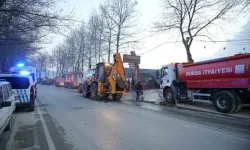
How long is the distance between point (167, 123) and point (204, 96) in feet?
19.2

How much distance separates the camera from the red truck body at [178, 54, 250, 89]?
11.6m

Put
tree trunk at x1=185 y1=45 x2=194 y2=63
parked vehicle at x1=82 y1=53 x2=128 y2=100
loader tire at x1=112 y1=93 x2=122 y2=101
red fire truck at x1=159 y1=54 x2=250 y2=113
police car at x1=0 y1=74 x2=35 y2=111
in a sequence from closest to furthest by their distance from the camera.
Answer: red fire truck at x1=159 y1=54 x2=250 y2=113
police car at x1=0 y1=74 x2=35 y2=111
parked vehicle at x1=82 y1=53 x2=128 y2=100
loader tire at x1=112 y1=93 x2=122 y2=101
tree trunk at x1=185 y1=45 x2=194 y2=63

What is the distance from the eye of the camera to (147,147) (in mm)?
5969

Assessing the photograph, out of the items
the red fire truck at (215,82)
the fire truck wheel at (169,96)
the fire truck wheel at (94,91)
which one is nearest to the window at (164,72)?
the red fire truck at (215,82)

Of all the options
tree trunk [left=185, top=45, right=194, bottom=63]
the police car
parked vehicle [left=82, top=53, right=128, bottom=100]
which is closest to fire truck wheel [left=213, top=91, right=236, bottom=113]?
parked vehicle [left=82, top=53, right=128, bottom=100]

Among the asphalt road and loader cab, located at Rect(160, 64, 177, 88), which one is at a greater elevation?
loader cab, located at Rect(160, 64, 177, 88)

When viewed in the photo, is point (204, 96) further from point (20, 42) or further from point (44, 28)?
point (20, 42)

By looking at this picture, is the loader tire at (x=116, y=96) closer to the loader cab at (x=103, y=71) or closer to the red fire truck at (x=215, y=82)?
the loader cab at (x=103, y=71)

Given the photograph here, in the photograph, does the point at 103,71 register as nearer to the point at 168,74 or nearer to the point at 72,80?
the point at 168,74

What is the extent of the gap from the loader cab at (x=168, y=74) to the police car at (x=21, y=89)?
29.6ft

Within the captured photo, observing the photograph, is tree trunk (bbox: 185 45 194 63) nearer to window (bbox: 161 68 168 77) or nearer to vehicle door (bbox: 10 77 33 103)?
window (bbox: 161 68 168 77)

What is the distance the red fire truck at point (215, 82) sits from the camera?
1180cm

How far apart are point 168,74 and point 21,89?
953 centimetres

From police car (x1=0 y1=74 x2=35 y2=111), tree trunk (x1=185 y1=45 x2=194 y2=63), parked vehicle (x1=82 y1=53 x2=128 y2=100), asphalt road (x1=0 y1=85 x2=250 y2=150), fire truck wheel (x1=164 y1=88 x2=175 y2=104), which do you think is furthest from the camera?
tree trunk (x1=185 y1=45 x2=194 y2=63)
